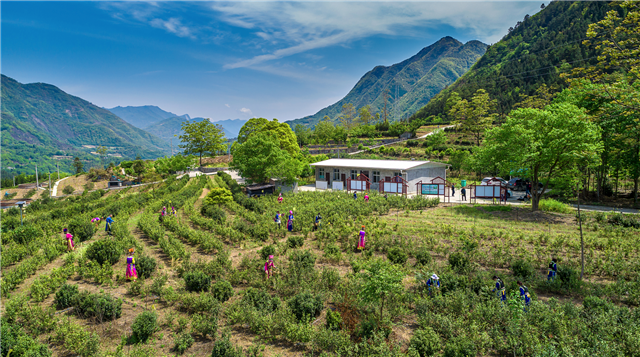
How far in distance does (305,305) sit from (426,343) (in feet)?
10.8

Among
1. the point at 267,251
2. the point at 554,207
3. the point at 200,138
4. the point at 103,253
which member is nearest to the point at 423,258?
the point at 267,251

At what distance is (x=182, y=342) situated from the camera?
23.0 feet

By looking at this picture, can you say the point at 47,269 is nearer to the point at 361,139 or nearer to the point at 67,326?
the point at 67,326

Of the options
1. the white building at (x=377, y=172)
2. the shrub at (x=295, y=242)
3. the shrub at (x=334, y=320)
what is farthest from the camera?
the white building at (x=377, y=172)

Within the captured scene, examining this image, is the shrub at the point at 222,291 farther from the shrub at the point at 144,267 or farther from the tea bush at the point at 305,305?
the shrub at the point at 144,267

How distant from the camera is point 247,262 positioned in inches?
465

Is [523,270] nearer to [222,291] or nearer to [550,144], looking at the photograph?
[222,291]

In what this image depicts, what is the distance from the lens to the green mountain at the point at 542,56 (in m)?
77.3

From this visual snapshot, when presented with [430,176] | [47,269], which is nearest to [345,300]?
[47,269]

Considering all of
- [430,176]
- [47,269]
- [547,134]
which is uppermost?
[547,134]

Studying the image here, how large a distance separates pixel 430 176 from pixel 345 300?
90.6ft

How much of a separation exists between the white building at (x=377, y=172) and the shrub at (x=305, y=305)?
23.3 metres

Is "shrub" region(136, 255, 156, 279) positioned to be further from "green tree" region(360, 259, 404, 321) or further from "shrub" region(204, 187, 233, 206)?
"shrub" region(204, 187, 233, 206)

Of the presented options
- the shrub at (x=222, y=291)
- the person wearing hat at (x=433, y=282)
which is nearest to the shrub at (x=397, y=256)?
the person wearing hat at (x=433, y=282)
